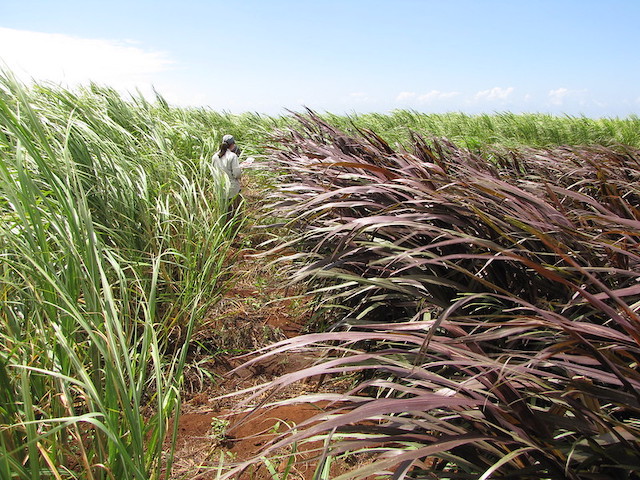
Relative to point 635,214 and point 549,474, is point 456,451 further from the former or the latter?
point 635,214

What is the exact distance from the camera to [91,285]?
1.35m

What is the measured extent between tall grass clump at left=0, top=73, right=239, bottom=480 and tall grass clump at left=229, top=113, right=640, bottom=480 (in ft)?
1.34

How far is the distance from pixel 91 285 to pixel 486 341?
4.01ft

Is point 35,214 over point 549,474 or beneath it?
over

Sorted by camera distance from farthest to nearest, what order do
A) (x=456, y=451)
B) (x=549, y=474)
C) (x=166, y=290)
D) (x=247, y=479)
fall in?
1. (x=166, y=290)
2. (x=247, y=479)
3. (x=456, y=451)
4. (x=549, y=474)

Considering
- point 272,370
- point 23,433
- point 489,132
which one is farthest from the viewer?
point 489,132

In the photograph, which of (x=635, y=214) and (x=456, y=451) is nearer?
(x=456, y=451)

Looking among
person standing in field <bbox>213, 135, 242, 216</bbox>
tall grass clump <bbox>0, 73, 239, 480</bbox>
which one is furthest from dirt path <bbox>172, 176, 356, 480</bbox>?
person standing in field <bbox>213, 135, 242, 216</bbox>

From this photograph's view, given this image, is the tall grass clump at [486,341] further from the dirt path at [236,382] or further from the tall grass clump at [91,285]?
the tall grass clump at [91,285]

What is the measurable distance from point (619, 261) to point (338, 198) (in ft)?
4.34

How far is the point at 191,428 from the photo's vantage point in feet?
6.77

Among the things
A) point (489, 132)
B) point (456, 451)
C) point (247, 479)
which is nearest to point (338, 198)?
point (247, 479)

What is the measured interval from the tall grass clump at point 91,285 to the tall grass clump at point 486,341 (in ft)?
1.34

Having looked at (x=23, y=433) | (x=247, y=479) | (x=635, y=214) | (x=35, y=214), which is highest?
(x=35, y=214)
